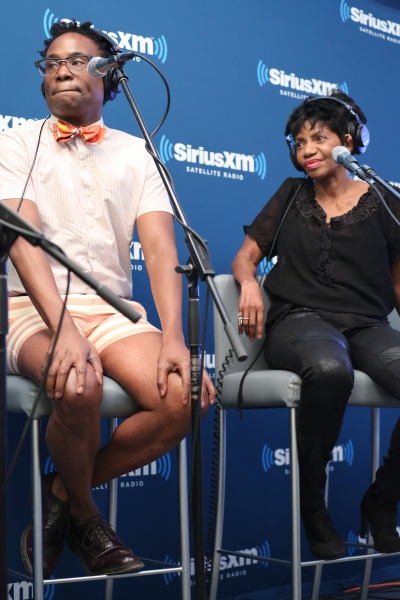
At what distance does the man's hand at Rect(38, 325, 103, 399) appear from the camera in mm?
1629

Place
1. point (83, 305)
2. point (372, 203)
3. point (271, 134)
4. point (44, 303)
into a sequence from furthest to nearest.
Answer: point (271, 134) → point (372, 203) → point (83, 305) → point (44, 303)

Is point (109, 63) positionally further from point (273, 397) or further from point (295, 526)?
point (295, 526)

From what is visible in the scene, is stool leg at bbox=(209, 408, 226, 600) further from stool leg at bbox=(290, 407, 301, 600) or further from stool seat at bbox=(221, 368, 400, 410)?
stool leg at bbox=(290, 407, 301, 600)

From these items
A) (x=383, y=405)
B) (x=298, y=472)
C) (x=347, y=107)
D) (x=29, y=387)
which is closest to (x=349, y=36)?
(x=347, y=107)

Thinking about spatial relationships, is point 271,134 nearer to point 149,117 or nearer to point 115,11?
point 149,117

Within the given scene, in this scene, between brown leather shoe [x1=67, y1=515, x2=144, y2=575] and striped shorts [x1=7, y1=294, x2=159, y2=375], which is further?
striped shorts [x1=7, y1=294, x2=159, y2=375]

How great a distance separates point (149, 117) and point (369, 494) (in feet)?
4.90

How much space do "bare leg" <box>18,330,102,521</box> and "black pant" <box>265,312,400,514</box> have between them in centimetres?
58

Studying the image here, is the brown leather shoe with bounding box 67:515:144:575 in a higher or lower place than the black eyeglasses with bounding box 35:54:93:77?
lower

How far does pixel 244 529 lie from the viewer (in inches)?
107

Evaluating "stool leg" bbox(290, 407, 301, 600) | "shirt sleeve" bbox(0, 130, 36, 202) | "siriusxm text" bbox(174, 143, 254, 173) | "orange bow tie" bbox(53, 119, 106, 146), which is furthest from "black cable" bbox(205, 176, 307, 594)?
"shirt sleeve" bbox(0, 130, 36, 202)

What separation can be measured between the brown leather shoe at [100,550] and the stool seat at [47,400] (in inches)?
10.5

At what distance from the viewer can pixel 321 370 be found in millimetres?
1969

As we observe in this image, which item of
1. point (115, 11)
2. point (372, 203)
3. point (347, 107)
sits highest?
point (115, 11)
